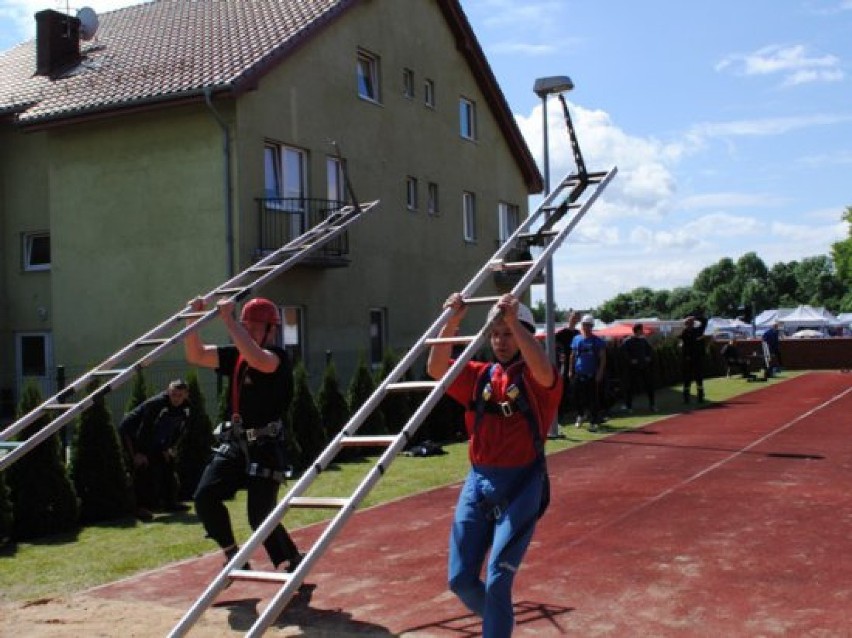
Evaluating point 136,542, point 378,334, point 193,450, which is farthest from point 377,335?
point 136,542

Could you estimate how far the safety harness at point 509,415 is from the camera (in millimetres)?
4797

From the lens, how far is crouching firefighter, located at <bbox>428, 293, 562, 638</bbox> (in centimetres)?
468

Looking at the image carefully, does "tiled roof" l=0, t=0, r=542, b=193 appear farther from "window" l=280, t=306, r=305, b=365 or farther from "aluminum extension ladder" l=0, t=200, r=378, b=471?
"aluminum extension ladder" l=0, t=200, r=378, b=471

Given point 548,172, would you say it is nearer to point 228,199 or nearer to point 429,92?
point 228,199

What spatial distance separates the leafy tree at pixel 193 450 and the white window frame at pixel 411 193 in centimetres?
1416

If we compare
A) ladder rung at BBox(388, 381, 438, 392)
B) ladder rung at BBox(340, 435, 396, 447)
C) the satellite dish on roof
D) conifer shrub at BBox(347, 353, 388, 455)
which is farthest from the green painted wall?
ladder rung at BBox(340, 435, 396, 447)

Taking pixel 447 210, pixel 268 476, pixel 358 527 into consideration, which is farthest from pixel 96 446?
pixel 447 210

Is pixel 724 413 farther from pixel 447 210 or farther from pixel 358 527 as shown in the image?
pixel 358 527

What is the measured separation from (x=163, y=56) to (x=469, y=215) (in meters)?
10.8

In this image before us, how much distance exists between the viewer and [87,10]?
2334 centimetres

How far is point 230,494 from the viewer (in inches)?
261

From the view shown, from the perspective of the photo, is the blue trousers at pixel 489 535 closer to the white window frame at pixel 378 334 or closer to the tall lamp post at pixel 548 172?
the tall lamp post at pixel 548 172

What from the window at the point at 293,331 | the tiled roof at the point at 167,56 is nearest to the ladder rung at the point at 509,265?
the tiled roof at the point at 167,56

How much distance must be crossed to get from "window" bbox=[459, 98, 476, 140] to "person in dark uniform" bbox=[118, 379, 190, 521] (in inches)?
750
